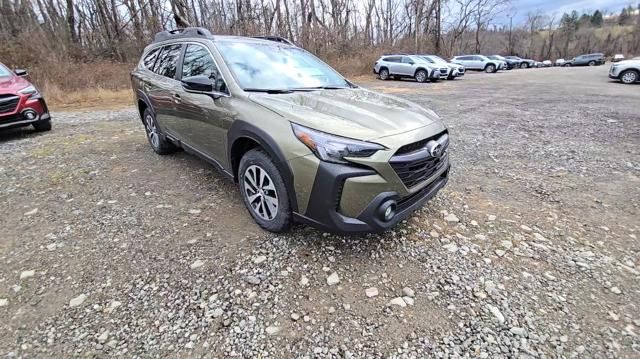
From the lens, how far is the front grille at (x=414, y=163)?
219cm

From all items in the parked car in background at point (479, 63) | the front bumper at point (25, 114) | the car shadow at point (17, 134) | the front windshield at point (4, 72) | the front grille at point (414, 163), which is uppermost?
the parked car in background at point (479, 63)

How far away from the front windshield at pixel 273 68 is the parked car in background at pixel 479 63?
28.7m

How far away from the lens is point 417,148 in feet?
7.67

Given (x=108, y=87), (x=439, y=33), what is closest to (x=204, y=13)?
(x=108, y=87)

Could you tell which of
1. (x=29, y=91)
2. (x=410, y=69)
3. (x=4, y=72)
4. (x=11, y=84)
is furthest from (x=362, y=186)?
(x=410, y=69)

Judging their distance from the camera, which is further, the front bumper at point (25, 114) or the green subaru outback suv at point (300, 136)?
the front bumper at point (25, 114)

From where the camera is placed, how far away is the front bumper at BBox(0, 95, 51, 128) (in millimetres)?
5582

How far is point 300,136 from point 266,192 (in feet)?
2.15

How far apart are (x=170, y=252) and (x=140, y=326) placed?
2.39 feet

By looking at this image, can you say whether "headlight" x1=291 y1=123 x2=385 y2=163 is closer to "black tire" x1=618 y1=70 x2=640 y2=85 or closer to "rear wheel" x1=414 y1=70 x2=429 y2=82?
"rear wheel" x1=414 y1=70 x2=429 y2=82

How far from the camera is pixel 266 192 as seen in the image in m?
2.64

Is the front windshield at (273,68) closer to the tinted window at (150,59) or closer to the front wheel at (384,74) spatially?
the tinted window at (150,59)

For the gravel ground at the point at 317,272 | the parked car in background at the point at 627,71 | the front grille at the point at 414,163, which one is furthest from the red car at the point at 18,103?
the parked car in background at the point at 627,71

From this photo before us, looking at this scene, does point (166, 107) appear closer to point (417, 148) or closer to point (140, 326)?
point (140, 326)
